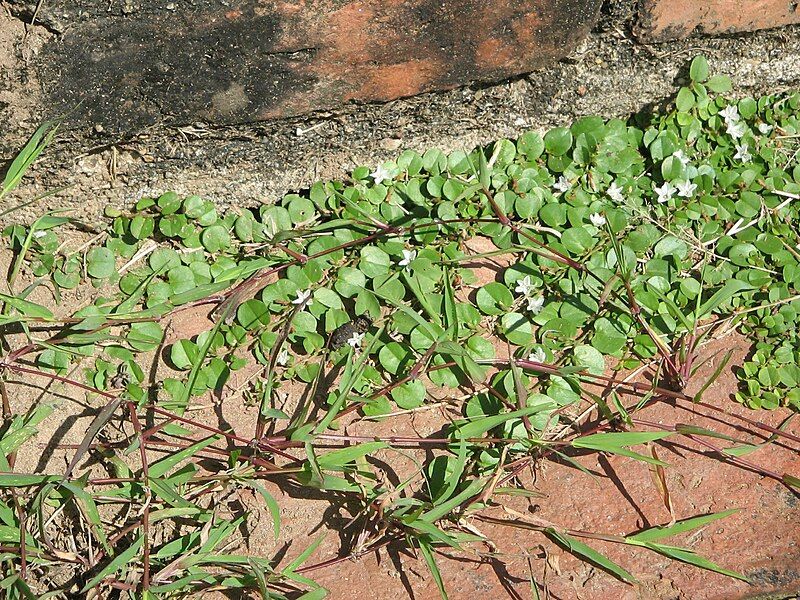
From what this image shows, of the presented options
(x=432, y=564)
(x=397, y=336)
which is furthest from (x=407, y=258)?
(x=432, y=564)

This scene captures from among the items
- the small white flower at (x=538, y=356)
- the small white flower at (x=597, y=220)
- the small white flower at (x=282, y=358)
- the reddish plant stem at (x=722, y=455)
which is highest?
the small white flower at (x=597, y=220)

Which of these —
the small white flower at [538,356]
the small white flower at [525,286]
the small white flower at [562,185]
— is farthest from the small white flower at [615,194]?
the small white flower at [538,356]

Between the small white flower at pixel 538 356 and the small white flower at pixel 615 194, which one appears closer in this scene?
the small white flower at pixel 538 356

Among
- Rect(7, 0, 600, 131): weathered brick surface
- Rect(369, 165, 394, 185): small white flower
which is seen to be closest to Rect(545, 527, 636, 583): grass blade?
Rect(369, 165, 394, 185): small white flower

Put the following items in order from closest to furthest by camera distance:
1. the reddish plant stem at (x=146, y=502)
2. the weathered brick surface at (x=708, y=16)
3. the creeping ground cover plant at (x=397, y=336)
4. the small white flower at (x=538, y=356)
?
1. the reddish plant stem at (x=146, y=502)
2. the creeping ground cover plant at (x=397, y=336)
3. the small white flower at (x=538, y=356)
4. the weathered brick surface at (x=708, y=16)

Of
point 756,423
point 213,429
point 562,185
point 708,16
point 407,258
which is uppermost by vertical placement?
point 708,16

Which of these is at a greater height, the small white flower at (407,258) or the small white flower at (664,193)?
the small white flower at (664,193)

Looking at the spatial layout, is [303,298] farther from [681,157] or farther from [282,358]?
[681,157]

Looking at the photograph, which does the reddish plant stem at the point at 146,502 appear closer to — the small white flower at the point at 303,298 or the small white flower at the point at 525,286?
the small white flower at the point at 303,298

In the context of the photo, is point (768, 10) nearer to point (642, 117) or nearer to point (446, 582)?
point (642, 117)
